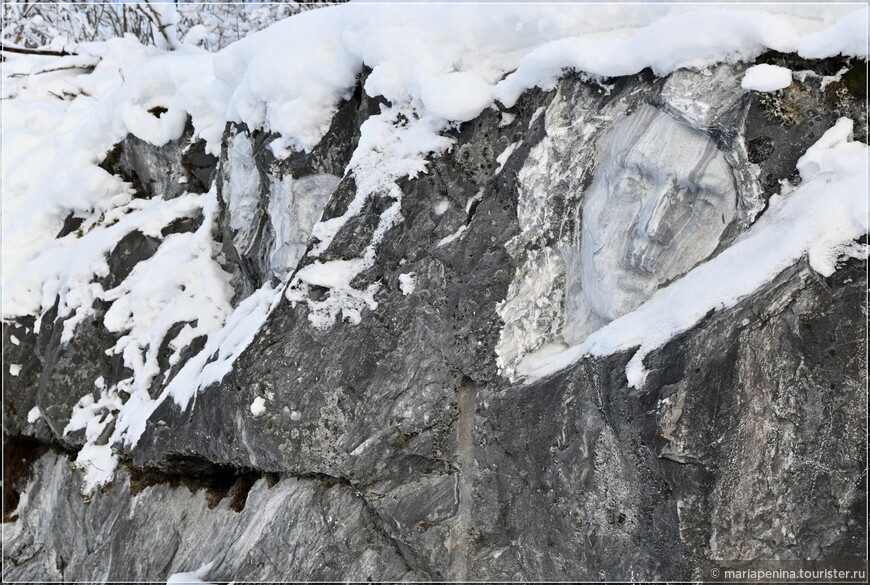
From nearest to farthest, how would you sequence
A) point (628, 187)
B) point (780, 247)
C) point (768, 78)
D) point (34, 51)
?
point (780, 247) < point (768, 78) < point (628, 187) < point (34, 51)

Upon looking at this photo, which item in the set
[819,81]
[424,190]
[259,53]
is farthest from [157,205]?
[819,81]

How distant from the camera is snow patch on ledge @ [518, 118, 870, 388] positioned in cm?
298

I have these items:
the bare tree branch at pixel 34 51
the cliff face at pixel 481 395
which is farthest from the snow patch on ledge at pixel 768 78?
the bare tree branch at pixel 34 51

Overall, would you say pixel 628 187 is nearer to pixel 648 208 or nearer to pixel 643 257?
pixel 648 208

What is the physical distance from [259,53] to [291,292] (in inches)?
84.5

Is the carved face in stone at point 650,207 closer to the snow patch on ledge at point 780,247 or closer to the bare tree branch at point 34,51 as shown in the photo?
the snow patch on ledge at point 780,247

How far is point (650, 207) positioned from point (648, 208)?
1cm

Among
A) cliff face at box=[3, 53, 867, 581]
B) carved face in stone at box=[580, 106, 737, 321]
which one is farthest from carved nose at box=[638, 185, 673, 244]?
cliff face at box=[3, 53, 867, 581]

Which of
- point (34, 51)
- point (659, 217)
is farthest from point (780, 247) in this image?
point (34, 51)

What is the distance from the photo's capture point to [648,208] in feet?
11.4

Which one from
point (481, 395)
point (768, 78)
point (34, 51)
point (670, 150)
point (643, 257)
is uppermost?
point (768, 78)

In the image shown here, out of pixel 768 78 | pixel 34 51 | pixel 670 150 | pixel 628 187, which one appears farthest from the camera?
pixel 34 51

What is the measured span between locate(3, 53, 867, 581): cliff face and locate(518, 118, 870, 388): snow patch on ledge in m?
0.05

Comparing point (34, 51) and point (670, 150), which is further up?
point (670, 150)
